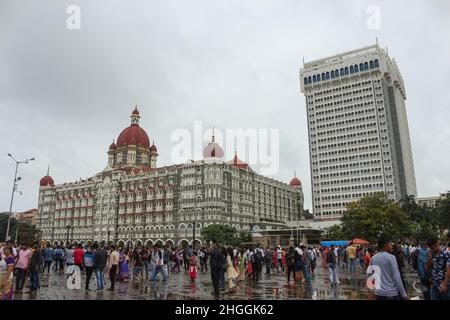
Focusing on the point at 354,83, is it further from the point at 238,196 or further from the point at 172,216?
the point at 172,216

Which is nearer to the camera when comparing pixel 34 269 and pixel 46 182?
pixel 34 269

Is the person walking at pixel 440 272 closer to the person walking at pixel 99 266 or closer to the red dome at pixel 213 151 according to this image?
the person walking at pixel 99 266

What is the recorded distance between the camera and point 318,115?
364 feet

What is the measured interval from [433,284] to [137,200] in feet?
243

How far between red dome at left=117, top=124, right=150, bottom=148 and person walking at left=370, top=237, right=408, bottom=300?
84190 mm

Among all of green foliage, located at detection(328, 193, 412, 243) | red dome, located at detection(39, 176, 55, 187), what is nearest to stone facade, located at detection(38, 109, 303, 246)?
red dome, located at detection(39, 176, 55, 187)

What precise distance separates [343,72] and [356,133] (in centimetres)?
2008

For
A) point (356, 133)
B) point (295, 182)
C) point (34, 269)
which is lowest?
point (34, 269)

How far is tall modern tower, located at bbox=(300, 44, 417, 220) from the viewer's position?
100 metres

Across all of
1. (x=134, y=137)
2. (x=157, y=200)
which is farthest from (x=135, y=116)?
(x=157, y=200)

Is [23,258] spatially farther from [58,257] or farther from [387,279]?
[58,257]

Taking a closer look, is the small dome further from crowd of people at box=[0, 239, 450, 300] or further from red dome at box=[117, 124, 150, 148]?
crowd of people at box=[0, 239, 450, 300]

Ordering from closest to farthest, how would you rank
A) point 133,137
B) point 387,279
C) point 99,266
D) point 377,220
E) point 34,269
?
point 387,279 < point 34,269 < point 99,266 < point 377,220 < point 133,137

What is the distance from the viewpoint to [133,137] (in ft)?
286
